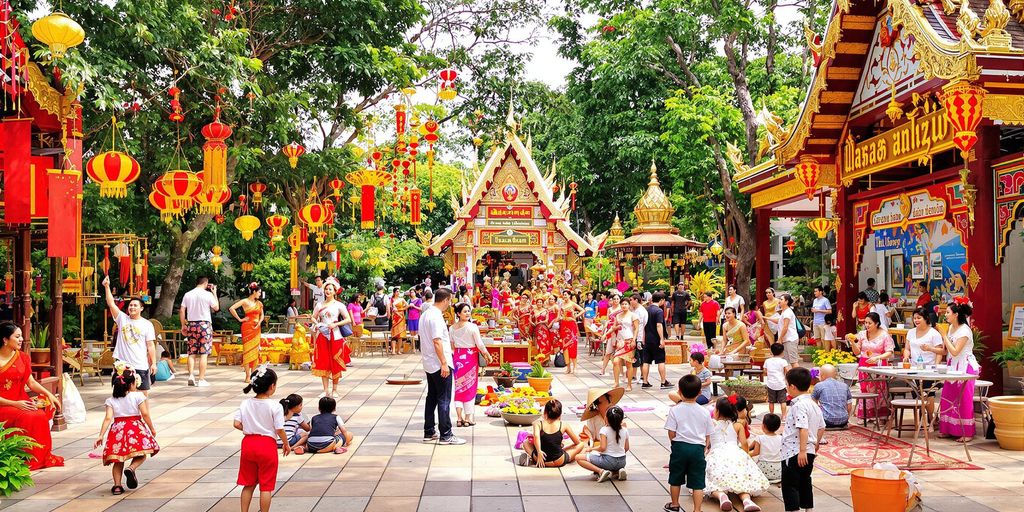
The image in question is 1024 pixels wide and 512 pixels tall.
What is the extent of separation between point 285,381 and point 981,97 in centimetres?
1159

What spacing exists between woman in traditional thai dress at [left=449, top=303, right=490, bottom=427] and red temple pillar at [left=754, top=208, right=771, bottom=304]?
11407mm

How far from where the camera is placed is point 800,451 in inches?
256

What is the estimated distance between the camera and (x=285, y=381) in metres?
15.8

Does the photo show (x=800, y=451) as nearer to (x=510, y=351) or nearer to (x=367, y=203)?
(x=510, y=351)

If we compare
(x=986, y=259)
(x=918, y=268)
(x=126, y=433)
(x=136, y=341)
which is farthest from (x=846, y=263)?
(x=126, y=433)

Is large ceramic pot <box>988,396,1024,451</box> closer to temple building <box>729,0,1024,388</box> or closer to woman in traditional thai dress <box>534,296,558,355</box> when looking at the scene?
temple building <box>729,0,1024,388</box>

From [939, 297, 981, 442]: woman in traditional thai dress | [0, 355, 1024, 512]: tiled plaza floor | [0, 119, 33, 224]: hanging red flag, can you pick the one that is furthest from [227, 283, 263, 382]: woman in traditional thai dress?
[939, 297, 981, 442]: woman in traditional thai dress

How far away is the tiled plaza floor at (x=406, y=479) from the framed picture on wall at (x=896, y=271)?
12.9m

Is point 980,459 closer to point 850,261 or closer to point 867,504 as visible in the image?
point 867,504

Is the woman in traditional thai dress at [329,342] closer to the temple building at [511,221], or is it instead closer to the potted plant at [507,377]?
the potted plant at [507,377]

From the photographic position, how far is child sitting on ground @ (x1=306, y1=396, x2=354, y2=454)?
30.0ft

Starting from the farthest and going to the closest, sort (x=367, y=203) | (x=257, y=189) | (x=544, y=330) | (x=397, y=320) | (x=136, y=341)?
(x=397, y=320) → (x=257, y=189) → (x=367, y=203) → (x=544, y=330) → (x=136, y=341)

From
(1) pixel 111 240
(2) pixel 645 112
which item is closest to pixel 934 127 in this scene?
(1) pixel 111 240

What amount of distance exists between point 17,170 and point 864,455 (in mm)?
9386
